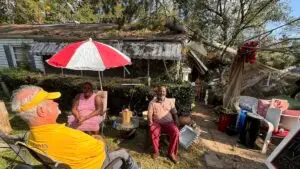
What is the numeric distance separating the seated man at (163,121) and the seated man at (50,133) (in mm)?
2699

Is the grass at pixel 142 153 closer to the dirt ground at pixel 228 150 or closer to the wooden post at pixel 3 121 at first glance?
the wooden post at pixel 3 121

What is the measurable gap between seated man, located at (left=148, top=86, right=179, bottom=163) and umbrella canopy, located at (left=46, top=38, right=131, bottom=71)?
116 centimetres

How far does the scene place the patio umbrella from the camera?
5.16 m

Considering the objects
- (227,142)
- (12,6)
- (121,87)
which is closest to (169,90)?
(121,87)

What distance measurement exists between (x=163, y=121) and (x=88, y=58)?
2171mm

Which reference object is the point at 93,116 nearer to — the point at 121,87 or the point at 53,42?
the point at 121,87

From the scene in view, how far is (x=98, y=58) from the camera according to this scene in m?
5.31

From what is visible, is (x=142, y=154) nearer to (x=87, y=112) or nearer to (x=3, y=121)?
(x=87, y=112)

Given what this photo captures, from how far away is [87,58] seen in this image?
523cm

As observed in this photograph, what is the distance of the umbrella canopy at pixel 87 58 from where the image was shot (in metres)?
5.16

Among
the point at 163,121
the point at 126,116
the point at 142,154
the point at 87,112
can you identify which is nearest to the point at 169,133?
the point at 163,121

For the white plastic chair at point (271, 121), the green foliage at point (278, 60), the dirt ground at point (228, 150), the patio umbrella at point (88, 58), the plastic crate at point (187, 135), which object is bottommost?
the dirt ground at point (228, 150)

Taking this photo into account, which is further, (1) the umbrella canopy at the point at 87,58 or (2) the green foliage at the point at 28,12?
(2) the green foliage at the point at 28,12

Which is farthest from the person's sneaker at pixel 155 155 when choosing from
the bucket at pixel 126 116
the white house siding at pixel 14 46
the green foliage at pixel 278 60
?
the green foliage at pixel 278 60
